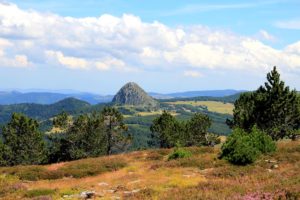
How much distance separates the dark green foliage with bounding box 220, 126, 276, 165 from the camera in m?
30.5

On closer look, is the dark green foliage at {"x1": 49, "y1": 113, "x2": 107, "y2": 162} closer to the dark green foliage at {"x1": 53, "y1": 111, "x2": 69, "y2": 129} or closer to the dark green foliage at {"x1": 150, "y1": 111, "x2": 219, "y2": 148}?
the dark green foliage at {"x1": 53, "y1": 111, "x2": 69, "y2": 129}

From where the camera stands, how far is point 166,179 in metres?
27.0

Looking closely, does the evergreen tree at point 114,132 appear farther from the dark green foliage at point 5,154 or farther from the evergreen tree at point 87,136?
the dark green foliage at point 5,154

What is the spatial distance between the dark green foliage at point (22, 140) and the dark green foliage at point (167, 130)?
26601 mm

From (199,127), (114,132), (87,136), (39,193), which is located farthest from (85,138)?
(39,193)

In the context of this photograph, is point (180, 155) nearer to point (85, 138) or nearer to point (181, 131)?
point (85, 138)

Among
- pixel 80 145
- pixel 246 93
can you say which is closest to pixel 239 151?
pixel 246 93

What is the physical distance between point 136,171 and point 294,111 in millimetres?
44543

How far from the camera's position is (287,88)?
221ft

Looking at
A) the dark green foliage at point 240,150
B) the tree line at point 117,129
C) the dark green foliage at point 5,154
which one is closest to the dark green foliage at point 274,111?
the tree line at point 117,129

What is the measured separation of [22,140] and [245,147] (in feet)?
214

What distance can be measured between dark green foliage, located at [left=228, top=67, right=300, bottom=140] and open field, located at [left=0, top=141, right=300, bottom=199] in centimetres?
2861

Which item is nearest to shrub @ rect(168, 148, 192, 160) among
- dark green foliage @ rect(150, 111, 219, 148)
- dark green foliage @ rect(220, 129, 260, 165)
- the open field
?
A: the open field

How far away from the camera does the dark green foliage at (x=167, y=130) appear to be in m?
93.1
